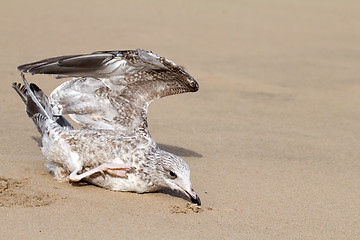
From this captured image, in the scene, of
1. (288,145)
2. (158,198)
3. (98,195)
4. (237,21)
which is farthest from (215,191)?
(237,21)

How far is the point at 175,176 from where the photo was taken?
4438 millimetres

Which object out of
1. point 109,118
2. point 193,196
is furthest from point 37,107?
point 193,196

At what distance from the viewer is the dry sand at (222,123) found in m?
4.05

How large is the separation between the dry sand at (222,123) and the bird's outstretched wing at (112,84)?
1.86ft

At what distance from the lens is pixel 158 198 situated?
14.7 ft

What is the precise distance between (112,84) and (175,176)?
1.00 meters

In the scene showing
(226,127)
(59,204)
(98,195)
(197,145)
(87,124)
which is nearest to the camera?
(59,204)

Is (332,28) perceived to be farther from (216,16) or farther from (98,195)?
(98,195)

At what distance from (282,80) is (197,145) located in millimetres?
3359

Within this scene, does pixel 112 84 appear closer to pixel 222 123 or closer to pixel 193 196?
pixel 193 196

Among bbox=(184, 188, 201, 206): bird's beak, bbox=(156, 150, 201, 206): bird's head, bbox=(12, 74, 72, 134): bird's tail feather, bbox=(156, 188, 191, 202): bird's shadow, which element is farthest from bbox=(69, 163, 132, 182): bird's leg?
bbox=(12, 74, 72, 134): bird's tail feather

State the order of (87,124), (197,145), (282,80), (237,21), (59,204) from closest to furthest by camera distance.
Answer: (59,204)
(87,124)
(197,145)
(282,80)
(237,21)

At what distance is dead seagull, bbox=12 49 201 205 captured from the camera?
4.50m

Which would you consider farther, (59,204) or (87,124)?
(87,124)
